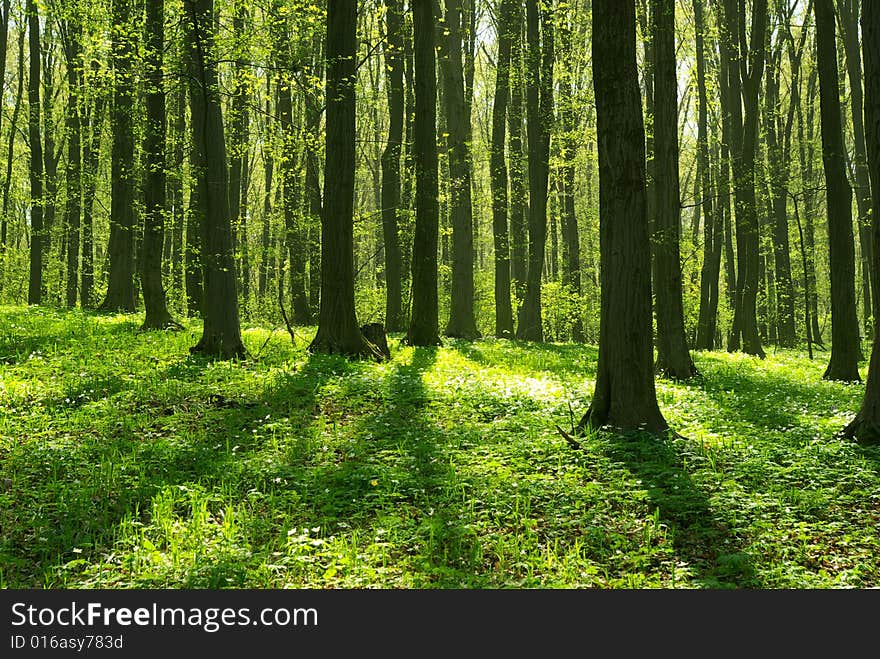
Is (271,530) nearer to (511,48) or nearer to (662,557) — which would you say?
(662,557)

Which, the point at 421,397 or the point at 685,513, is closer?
the point at 685,513

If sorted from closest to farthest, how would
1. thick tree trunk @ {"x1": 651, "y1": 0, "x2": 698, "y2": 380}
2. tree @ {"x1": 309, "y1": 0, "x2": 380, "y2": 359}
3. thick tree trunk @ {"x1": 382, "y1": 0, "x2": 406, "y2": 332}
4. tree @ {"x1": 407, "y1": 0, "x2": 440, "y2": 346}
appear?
tree @ {"x1": 309, "y1": 0, "x2": 380, "y2": 359}, thick tree trunk @ {"x1": 651, "y1": 0, "x2": 698, "y2": 380}, tree @ {"x1": 407, "y1": 0, "x2": 440, "y2": 346}, thick tree trunk @ {"x1": 382, "y1": 0, "x2": 406, "y2": 332}

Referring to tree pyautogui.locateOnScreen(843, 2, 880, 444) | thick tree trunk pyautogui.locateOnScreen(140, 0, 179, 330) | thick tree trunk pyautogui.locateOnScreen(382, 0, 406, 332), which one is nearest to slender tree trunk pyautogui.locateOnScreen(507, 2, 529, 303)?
thick tree trunk pyautogui.locateOnScreen(382, 0, 406, 332)

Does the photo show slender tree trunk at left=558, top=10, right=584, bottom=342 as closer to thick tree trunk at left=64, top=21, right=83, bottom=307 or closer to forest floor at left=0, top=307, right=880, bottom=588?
forest floor at left=0, top=307, right=880, bottom=588

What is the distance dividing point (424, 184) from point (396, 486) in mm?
10016

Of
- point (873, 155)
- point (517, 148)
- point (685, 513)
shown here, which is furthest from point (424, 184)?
point (517, 148)

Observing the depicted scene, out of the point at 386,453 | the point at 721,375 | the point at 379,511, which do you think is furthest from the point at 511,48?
the point at 379,511

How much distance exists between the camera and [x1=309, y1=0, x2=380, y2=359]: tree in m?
12.3

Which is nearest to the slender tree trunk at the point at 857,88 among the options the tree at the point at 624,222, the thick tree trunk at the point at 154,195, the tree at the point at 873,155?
the tree at the point at 873,155

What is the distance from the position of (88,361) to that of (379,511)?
7.02m

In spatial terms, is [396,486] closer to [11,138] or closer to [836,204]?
[836,204]

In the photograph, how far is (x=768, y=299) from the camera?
34500 millimetres

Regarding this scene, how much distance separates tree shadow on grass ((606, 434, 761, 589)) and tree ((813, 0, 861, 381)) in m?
8.14

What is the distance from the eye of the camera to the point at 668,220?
13.5 metres
